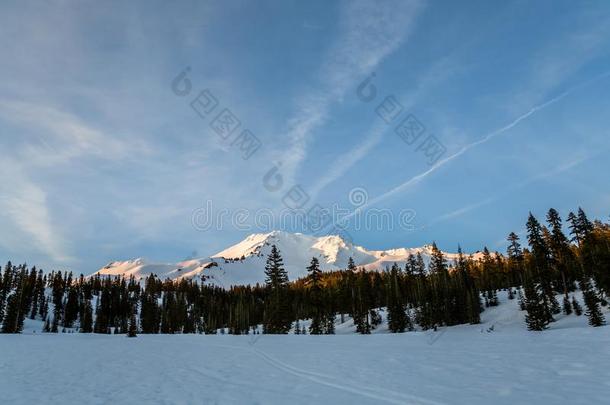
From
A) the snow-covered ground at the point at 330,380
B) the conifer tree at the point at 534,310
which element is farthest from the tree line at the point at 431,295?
the snow-covered ground at the point at 330,380

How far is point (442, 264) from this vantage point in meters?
90.1

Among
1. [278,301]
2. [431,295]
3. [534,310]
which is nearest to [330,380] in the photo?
[534,310]

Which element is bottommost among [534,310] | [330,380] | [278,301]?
[330,380]

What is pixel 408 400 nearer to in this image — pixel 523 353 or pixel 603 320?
pixel 523 353

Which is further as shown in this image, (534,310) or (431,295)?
(431,295)

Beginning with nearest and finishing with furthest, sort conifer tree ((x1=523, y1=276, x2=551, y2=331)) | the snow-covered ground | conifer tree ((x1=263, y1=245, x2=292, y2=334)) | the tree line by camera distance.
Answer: the snow-covered ground → conifer tree ((x1=523, y1=276, x2=551, y2=331)) → the tree line → conifer tree ((x1=263, y1=245, x2=292, y2=334))

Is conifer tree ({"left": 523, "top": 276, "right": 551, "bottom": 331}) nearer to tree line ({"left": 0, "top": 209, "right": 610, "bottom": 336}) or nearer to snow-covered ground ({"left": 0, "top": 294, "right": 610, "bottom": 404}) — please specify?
tree line ({"left": 0, "top": 209, "right": 610, "bottom": 336})

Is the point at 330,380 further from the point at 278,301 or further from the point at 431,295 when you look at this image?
the point at 431,295

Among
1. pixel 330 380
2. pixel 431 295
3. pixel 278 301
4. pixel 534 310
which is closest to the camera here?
pixel 330 380

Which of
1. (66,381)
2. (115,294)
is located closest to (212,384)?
(66,381)

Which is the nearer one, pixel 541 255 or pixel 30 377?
pixel 30 377

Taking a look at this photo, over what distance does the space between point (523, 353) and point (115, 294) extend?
514 ft

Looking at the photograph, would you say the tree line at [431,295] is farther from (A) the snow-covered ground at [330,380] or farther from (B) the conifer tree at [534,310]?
(A) the snow-covered ground at [330,380]

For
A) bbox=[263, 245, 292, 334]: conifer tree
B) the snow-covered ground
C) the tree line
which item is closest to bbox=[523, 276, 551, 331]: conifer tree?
the tree line
